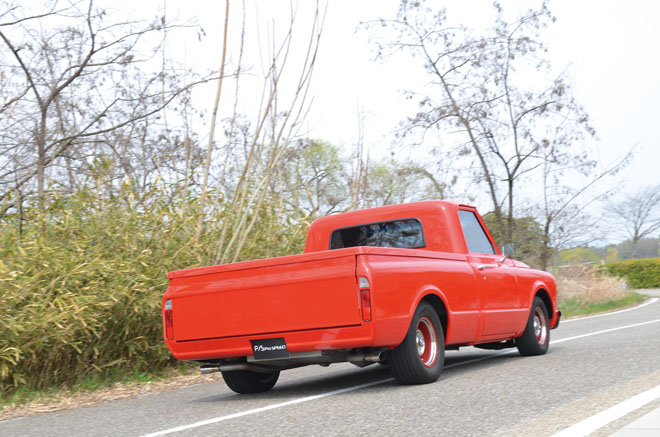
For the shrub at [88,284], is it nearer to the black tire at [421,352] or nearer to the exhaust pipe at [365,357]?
the exhaust pipe at [365,357]

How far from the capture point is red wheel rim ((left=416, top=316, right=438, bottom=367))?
7582 millimetres

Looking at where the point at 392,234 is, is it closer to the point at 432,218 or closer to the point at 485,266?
the point at 432,218

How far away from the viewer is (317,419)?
5879mm

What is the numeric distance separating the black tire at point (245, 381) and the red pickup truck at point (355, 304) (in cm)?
1

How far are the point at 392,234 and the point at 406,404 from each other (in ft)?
9.78

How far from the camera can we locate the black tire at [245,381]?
321 inches

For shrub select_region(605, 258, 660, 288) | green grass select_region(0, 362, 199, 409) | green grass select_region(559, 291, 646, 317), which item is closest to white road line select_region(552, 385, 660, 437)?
green grass select_region(0, 362, 199, 409)

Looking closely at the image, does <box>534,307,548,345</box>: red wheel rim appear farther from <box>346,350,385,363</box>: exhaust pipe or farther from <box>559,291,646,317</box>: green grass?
<box>559,291,646,317</box>: green grass

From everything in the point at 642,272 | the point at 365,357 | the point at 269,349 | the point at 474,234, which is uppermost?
the point at 474,234

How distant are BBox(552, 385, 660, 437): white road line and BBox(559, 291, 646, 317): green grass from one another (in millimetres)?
16817

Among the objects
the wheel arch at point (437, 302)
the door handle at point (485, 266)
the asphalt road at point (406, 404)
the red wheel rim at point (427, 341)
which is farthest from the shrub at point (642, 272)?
the red wheel rim at point (427, 341)

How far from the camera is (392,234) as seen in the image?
29.4ft

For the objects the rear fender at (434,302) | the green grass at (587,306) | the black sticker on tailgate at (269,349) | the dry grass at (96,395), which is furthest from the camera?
the green grass at (587,306)

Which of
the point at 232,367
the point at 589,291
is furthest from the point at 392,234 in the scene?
the point at 589,291
